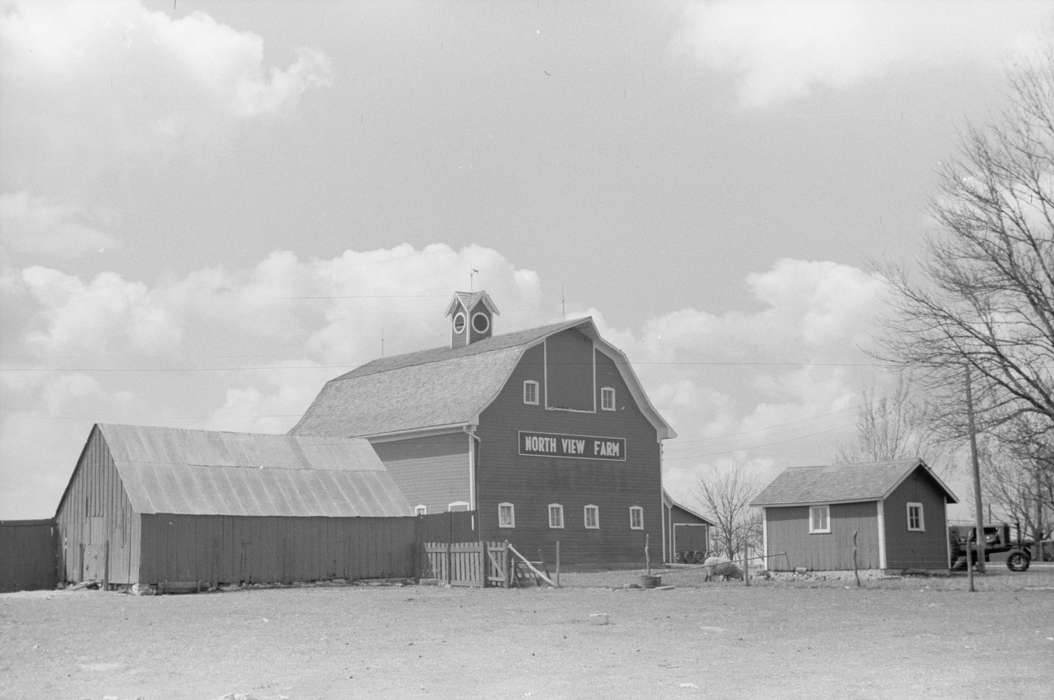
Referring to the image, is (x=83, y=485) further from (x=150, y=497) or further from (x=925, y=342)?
(x=925, y=342)

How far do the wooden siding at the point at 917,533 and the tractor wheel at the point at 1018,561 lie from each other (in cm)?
681

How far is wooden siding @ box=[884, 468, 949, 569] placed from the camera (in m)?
42.8

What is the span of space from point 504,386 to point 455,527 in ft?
23.7

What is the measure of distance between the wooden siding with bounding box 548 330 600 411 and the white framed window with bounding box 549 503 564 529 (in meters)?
3.88

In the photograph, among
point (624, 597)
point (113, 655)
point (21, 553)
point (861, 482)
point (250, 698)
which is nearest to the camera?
point (250, 698)

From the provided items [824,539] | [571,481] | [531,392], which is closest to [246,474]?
[531,392]

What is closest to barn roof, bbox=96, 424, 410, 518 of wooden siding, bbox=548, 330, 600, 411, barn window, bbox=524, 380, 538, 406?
barn window, bbox=524, 380, 538, 406

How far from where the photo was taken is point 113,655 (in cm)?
1652

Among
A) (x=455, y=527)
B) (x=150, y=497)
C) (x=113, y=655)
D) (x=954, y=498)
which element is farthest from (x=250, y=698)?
(x=954, y=498)

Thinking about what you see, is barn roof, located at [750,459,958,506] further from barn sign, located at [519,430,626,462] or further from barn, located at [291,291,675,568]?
barn sign, located at [519,430,626,462]

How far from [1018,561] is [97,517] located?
36523 millimetres

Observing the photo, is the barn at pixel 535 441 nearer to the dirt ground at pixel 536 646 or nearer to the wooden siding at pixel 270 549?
the wooden siding at pixel 270 549

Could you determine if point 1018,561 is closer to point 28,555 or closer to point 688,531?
point 688,531

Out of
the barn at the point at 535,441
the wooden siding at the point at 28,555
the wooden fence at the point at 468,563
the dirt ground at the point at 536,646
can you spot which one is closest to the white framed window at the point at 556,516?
the barn at the point at 535,441
